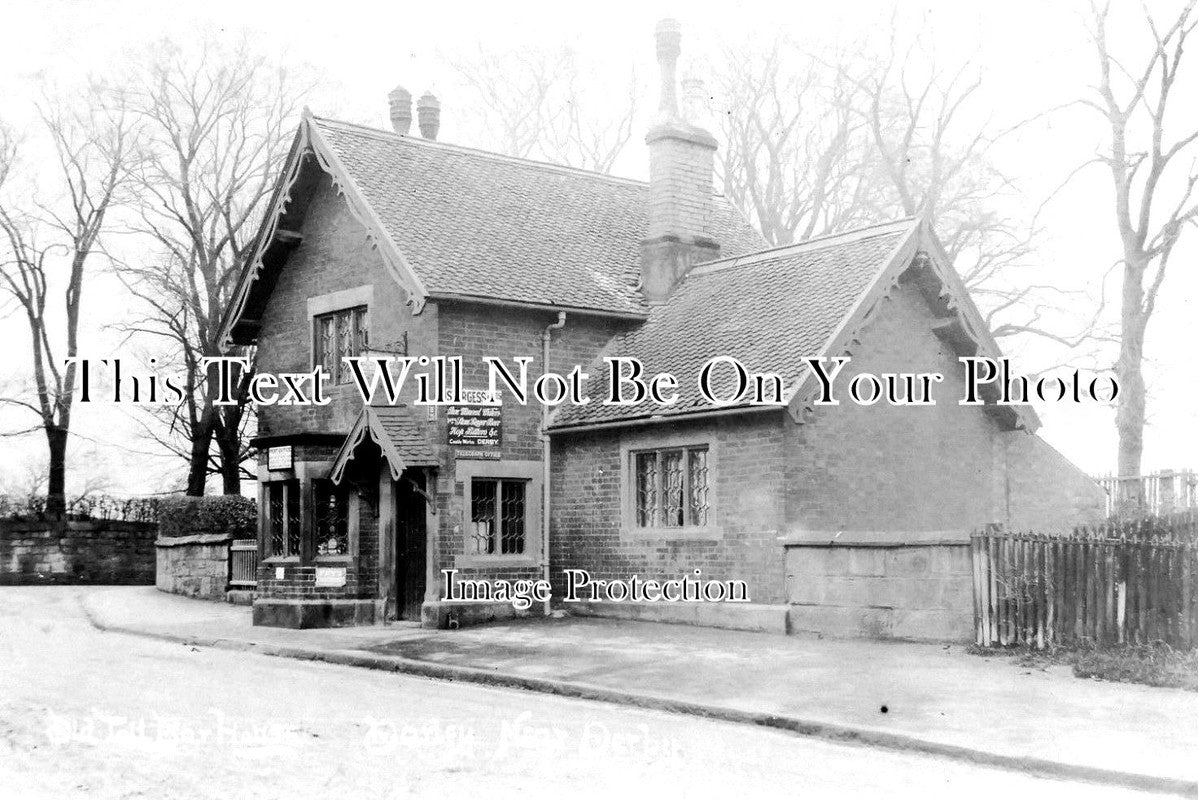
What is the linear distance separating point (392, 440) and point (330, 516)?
251 cm

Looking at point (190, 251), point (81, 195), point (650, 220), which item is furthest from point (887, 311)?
point (81, 195)

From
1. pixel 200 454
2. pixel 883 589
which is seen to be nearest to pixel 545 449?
pixel 883 589

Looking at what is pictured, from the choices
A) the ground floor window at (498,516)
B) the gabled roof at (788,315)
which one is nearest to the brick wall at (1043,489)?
the gabled roof at (788,315)

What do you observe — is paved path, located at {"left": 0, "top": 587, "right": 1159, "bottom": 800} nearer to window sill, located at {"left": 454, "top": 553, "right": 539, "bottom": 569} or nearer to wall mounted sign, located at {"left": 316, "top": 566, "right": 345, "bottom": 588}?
window sill, located at {"left": 454, "top": 553, "right": 539, "bottom": 569}

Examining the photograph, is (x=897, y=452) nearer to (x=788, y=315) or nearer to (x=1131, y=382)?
(x=788, y=315)

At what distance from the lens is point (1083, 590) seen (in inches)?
556

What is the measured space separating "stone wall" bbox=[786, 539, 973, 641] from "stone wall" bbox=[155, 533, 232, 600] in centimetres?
1449

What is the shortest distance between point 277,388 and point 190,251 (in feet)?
53.0

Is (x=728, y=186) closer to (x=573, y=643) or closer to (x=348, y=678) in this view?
(x=573, y=643)

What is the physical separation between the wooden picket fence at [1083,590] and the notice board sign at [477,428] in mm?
7893

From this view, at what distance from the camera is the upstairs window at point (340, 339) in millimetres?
22016

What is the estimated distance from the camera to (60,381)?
3941 centimetres

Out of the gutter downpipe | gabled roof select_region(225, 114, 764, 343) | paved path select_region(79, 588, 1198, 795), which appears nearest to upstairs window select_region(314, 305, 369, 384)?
gabled roof select_region(225, 114, 764, 343)

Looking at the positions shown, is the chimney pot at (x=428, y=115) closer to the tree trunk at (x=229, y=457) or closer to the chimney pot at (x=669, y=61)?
the chimney pot at (x=669, y=61)
